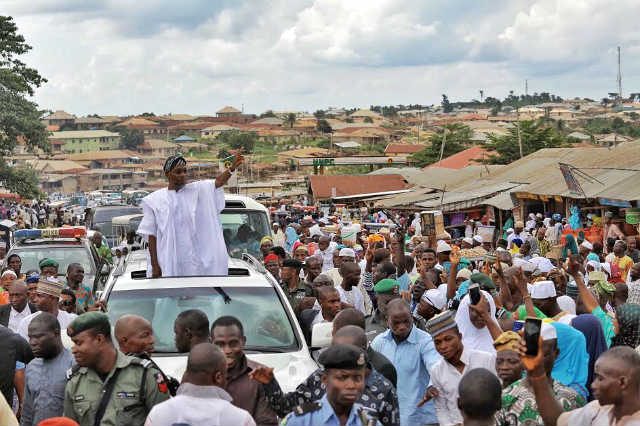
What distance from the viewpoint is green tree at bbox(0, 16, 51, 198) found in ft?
135

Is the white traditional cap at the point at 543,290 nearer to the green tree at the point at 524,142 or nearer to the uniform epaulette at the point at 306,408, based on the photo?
the uniform epaulette at the point at 306,408

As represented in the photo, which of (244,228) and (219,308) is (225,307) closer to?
(219,308)

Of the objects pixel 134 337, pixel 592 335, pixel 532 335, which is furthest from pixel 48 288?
pixel 532 335

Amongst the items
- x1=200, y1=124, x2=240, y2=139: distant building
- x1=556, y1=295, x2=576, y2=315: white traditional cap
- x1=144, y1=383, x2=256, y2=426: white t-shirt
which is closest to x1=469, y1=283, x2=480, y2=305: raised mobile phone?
x1=556, y1=295, x2=576, y2=315: white traditional cap

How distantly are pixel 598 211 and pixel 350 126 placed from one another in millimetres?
159075

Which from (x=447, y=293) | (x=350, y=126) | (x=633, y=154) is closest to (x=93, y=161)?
(x=350, y=126)

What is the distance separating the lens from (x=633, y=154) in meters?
31.9

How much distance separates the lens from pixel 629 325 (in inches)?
326

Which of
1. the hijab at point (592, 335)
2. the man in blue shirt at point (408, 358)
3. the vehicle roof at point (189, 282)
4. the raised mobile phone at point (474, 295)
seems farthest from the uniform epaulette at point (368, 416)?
the vehicle roof at point (189, 282)

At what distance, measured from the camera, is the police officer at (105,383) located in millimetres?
6195

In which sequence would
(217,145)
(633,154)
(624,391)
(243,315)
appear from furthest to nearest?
(217,145), (633,154), (243,315), (624,391)

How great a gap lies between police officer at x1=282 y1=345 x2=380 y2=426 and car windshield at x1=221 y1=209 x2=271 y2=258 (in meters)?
12.0

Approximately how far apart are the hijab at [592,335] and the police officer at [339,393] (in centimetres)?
308

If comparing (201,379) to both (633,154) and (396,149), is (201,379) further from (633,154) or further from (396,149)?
(396,149)
